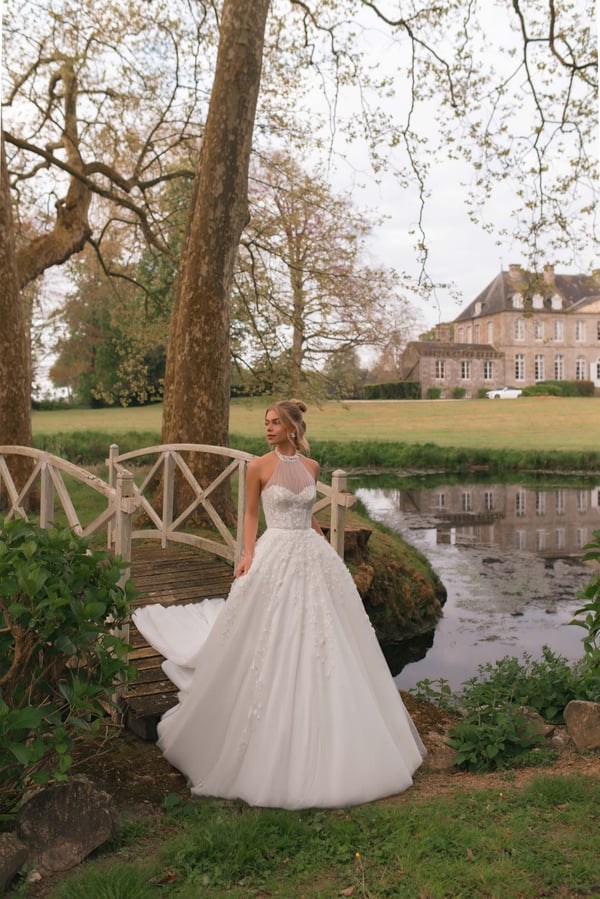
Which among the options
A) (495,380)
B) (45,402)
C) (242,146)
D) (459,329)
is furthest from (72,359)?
(242,146)

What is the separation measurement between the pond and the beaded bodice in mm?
3619

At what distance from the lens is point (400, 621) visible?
973cm

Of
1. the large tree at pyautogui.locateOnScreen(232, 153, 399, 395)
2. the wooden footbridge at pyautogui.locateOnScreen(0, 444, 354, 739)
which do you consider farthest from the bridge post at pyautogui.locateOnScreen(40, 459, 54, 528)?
the large tree at pyautogui.locateOnScreen(232, 153, 399, 395)

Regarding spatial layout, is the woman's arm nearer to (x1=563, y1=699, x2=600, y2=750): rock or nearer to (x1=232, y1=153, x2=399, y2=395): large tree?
(x1=563, y1=699, x2=600, y2=750): rock

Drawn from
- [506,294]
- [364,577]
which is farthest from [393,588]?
[506,294]

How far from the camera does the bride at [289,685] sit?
12.1 ft

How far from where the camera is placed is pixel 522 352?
42.1 m

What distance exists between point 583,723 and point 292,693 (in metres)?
2.05

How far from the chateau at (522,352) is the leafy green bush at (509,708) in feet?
110

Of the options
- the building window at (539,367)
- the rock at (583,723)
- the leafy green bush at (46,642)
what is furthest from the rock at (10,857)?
the building window at (539,367)

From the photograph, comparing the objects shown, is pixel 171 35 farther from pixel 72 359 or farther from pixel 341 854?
pixel 72 359

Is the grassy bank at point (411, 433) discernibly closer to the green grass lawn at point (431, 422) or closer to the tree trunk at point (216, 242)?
the green grass lawn at point (431, 422)

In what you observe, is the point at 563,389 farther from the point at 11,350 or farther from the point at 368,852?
the point at 368,852

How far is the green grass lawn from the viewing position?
1024 inches
